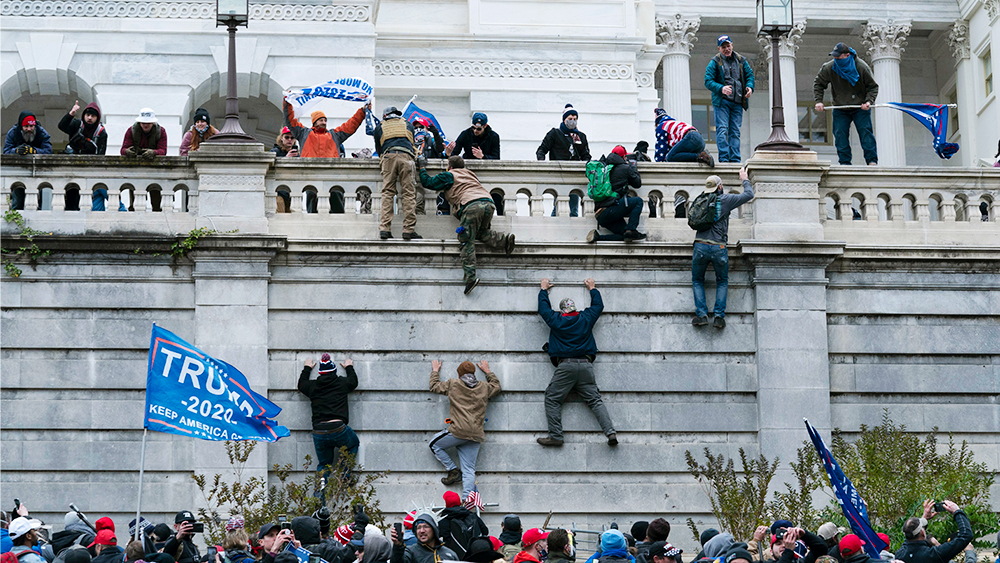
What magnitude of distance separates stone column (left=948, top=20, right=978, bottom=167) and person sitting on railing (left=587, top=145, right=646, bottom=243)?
93.7ft

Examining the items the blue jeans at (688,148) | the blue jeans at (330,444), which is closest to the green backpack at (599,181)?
the blue jeans at (688,148)

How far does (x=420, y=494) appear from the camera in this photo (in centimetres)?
2195

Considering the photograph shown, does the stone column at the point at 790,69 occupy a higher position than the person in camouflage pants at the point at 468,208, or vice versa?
the stone column at the point at 790,69

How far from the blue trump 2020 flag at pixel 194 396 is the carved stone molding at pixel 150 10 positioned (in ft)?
52.2

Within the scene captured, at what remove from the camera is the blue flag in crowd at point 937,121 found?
25.6m

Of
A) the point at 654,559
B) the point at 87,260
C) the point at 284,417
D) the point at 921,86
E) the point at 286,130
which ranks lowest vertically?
the point at 654,559

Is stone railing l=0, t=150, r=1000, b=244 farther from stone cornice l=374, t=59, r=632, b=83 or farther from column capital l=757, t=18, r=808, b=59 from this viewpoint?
column capital l=757, t=18, r=808, b=59

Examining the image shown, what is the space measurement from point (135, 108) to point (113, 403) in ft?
38.8

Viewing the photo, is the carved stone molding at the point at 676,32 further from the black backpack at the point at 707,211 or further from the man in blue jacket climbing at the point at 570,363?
the man in blue jacket climbing at the point at 570,363

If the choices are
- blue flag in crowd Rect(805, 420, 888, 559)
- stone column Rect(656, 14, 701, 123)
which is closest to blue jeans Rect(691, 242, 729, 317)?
blue flag in crowd Rect(805, 420, 888, 559)

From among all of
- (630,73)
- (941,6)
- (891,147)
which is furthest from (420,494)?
(941,6)

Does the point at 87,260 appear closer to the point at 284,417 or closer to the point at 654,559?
the point at 284,417

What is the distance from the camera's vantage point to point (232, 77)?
23.0m

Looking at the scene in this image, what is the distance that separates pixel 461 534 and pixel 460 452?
4630 millimetres
